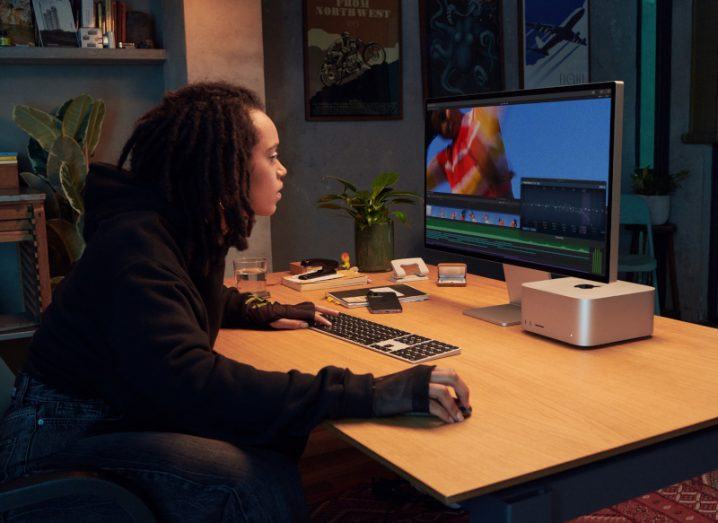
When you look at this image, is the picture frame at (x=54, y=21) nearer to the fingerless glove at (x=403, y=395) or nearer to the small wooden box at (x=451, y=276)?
the small wooden box at (x=451, y=276)

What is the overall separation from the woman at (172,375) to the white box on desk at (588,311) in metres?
0.45

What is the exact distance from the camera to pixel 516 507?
102cm

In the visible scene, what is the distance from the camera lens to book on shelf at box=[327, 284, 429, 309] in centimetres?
213

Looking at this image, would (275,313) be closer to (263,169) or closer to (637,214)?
(263,169)

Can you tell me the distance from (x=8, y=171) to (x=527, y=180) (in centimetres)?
241

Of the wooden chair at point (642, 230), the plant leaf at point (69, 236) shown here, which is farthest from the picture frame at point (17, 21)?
the wooden chair at point (642, 230)

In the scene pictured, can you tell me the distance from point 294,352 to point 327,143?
2562 mm

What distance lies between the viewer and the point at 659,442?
1193mm

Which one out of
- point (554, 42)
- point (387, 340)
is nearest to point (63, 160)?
point (387, 340)

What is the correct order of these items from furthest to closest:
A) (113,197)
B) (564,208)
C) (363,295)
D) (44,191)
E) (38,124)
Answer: (44,191), (38,124), (363,295), (564,208), (113,197)

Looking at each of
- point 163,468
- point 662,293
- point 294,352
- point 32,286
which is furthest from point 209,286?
point 662,293

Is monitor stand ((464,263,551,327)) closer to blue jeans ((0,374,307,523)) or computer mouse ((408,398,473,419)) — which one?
computer mouse ((408,398,473,419))

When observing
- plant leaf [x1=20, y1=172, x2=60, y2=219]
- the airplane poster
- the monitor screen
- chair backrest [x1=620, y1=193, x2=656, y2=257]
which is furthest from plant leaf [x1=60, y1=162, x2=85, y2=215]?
chair backrest [x1=620, y1=193, x2=656, y2=257]

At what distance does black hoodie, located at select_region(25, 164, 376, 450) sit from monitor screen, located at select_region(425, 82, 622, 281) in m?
0.63
